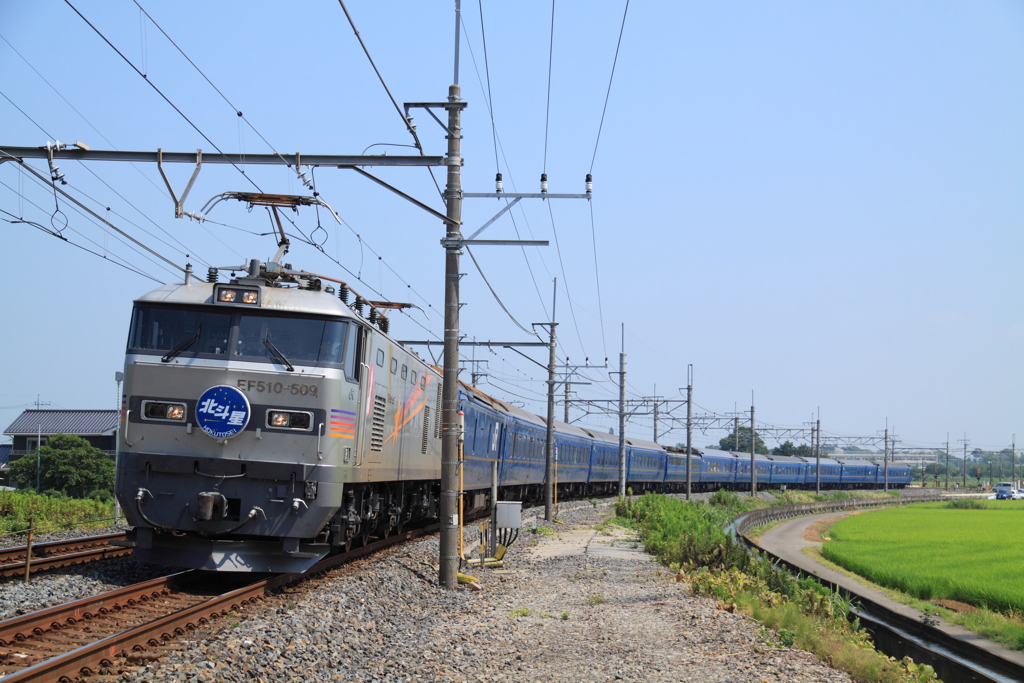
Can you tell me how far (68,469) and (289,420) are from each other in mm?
43042

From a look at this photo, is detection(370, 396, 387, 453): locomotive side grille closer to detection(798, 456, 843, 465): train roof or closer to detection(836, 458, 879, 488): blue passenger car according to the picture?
detection(798, 456, 843, 465): train roof

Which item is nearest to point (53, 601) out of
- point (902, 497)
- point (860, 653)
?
point (860, 653)

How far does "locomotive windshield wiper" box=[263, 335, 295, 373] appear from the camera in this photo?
10414 millimetres

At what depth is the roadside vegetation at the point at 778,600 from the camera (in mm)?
10406

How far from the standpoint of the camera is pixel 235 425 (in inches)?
401

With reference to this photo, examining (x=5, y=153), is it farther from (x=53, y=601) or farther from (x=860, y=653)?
(x=860, y=653)

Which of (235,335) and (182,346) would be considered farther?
(235,335)

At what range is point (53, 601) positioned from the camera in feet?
30.0

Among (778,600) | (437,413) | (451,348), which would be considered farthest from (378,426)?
(778,600)

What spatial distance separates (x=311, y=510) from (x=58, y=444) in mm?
45028

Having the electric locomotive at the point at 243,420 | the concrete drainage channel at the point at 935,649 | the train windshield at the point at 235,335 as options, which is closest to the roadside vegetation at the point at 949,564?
the concrete drainage channel at the point at 935,649

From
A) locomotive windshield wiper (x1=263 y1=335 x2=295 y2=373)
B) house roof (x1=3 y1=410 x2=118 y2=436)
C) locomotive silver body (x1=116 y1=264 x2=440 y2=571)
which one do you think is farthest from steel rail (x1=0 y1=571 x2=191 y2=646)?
house roof (x1=3 y1=410 x2=118 y2=436)

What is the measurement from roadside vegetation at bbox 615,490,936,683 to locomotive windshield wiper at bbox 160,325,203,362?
7278mm

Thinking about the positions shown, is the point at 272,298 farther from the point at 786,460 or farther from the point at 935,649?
the point at 786,460
